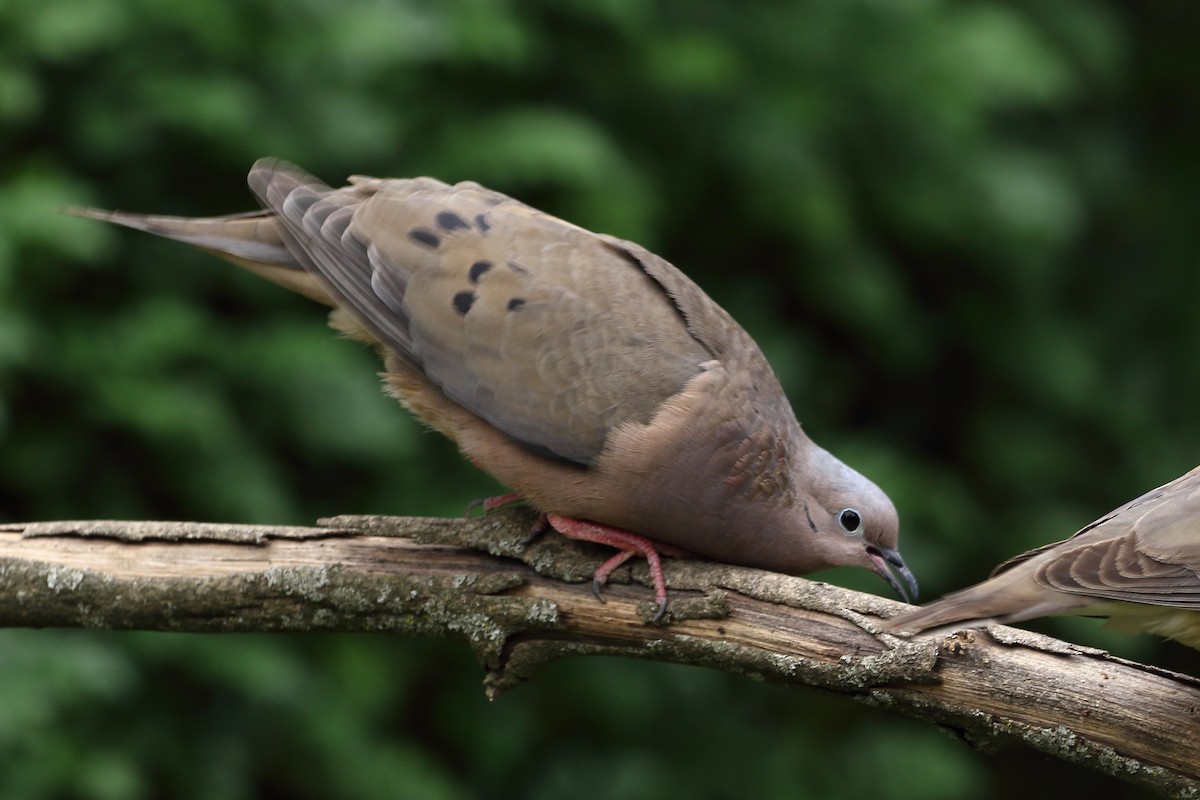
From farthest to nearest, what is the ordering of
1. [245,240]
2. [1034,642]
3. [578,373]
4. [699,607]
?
[245,240], [578,373], [699,607], [1034,642]

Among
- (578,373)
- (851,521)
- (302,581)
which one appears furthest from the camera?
(851,521)

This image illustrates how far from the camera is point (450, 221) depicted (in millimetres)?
2865

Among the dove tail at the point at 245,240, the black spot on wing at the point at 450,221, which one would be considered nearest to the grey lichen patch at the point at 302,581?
the dove tail at the point at 245,240

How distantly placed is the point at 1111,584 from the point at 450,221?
5.20ft

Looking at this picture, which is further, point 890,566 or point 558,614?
point 890,566

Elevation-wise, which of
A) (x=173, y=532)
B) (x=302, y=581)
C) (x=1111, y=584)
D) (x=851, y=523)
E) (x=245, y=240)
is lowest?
(x=173, y=532)

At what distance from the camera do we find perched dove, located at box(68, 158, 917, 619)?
2.55 m

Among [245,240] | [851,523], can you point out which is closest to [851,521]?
[851,523]

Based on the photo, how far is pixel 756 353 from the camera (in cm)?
278

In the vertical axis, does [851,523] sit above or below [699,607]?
above

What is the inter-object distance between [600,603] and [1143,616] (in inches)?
39.2

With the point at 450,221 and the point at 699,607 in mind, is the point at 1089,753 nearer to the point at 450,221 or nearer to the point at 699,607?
the point at 699,607

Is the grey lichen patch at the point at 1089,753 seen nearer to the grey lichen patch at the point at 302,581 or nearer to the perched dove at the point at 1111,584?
the perched dove at the point at 1111,584

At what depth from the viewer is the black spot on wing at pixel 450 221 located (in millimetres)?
2854
